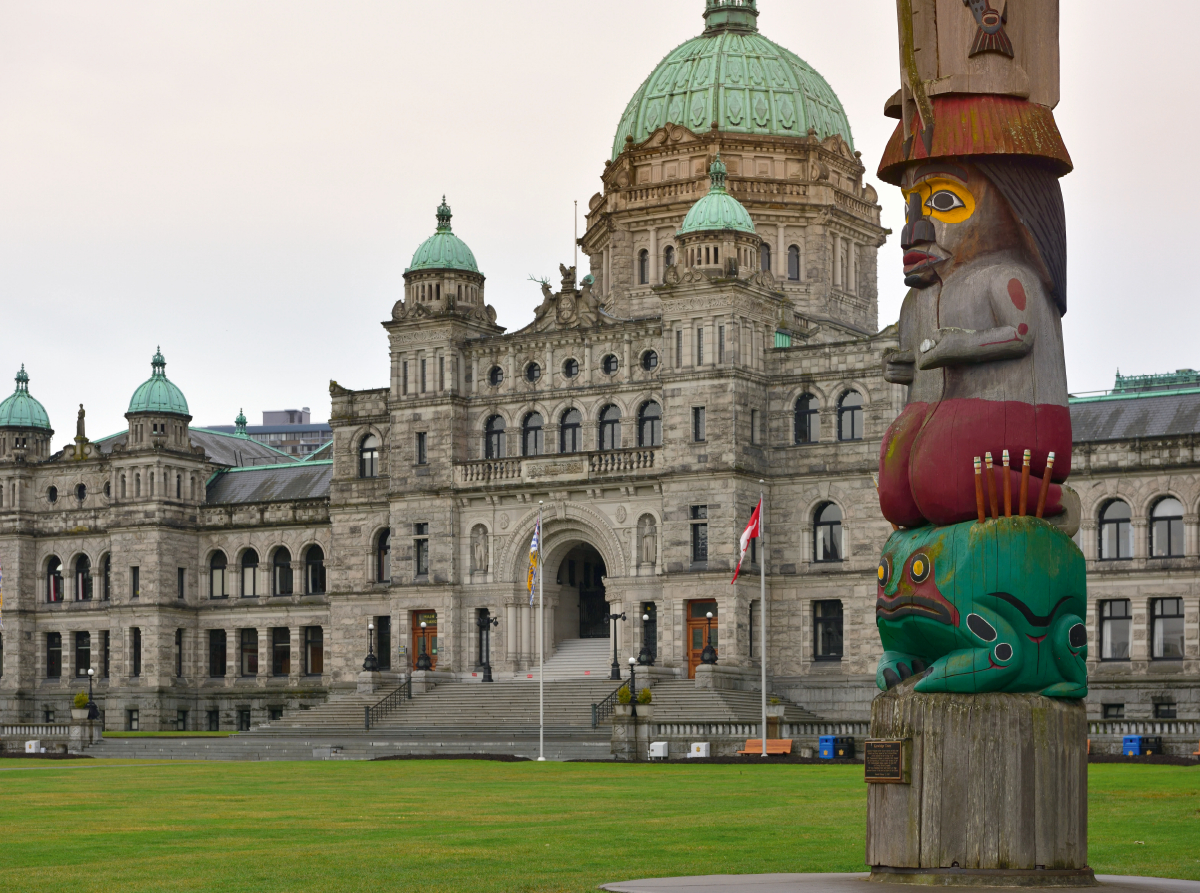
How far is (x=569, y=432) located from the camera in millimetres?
74875

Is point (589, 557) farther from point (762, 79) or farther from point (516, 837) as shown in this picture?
point (516, 837)

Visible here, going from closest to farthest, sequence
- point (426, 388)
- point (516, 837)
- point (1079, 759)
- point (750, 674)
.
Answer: point (1079, 759) < point (516, 837) < point (750, 674) < point (426, 388)

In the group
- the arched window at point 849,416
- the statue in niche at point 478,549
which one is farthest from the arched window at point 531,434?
the arched window at point 849,416

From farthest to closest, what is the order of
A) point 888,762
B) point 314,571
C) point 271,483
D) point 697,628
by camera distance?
point 271,483
point 314,571
point 697,628
point 888,762

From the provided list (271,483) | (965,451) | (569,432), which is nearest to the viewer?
(965,451)

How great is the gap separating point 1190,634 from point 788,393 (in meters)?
16.4

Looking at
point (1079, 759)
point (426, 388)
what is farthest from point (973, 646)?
point (426, 388)

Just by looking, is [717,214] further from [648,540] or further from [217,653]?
[217,653]

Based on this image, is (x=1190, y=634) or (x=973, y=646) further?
(x=1190, y=634)

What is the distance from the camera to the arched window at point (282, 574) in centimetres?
8622

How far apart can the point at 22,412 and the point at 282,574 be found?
15343mm

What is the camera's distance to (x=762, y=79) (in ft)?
267

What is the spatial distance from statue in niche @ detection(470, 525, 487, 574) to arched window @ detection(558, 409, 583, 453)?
448 centimetres

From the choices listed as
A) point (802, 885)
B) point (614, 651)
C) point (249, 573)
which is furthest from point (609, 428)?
point (802, 885)
